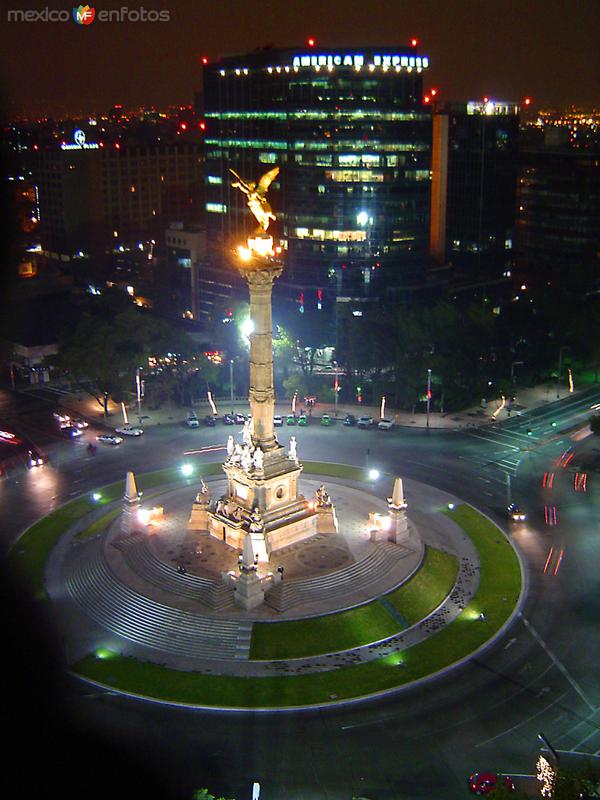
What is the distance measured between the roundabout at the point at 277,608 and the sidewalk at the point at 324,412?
89.8 feet

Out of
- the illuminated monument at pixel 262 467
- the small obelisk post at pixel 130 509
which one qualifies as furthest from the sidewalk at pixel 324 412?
the illuminated monument at pixel 262 467

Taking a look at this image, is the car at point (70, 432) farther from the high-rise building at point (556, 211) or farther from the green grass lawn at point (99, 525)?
the high-rise building at point (556, 211)

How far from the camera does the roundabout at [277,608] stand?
52812 millimetres

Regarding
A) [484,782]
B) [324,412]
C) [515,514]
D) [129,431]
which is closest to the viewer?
[484,782]

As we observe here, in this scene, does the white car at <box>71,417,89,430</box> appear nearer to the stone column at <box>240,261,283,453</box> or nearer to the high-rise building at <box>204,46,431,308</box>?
the stone column at <box>240,261,283,453</box>

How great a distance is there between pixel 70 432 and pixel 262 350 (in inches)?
1508

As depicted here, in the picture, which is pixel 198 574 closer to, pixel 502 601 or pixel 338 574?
pixel 338 574

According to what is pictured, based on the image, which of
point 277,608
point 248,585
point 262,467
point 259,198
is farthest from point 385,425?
point 248,585

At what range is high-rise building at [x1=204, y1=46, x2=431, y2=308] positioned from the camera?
133m

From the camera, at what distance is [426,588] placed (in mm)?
63438

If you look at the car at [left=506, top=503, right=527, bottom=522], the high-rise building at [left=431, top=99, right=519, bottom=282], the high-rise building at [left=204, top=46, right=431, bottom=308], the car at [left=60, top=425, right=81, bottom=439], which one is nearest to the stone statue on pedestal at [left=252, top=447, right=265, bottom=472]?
the car at [left=506, top=503, right=527, bottom=522]

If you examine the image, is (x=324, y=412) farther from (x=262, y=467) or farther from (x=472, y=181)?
(x=472, y=181)

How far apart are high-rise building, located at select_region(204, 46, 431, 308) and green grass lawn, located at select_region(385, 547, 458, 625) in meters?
75.8

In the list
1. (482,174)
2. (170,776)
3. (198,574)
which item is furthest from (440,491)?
(482,174)
